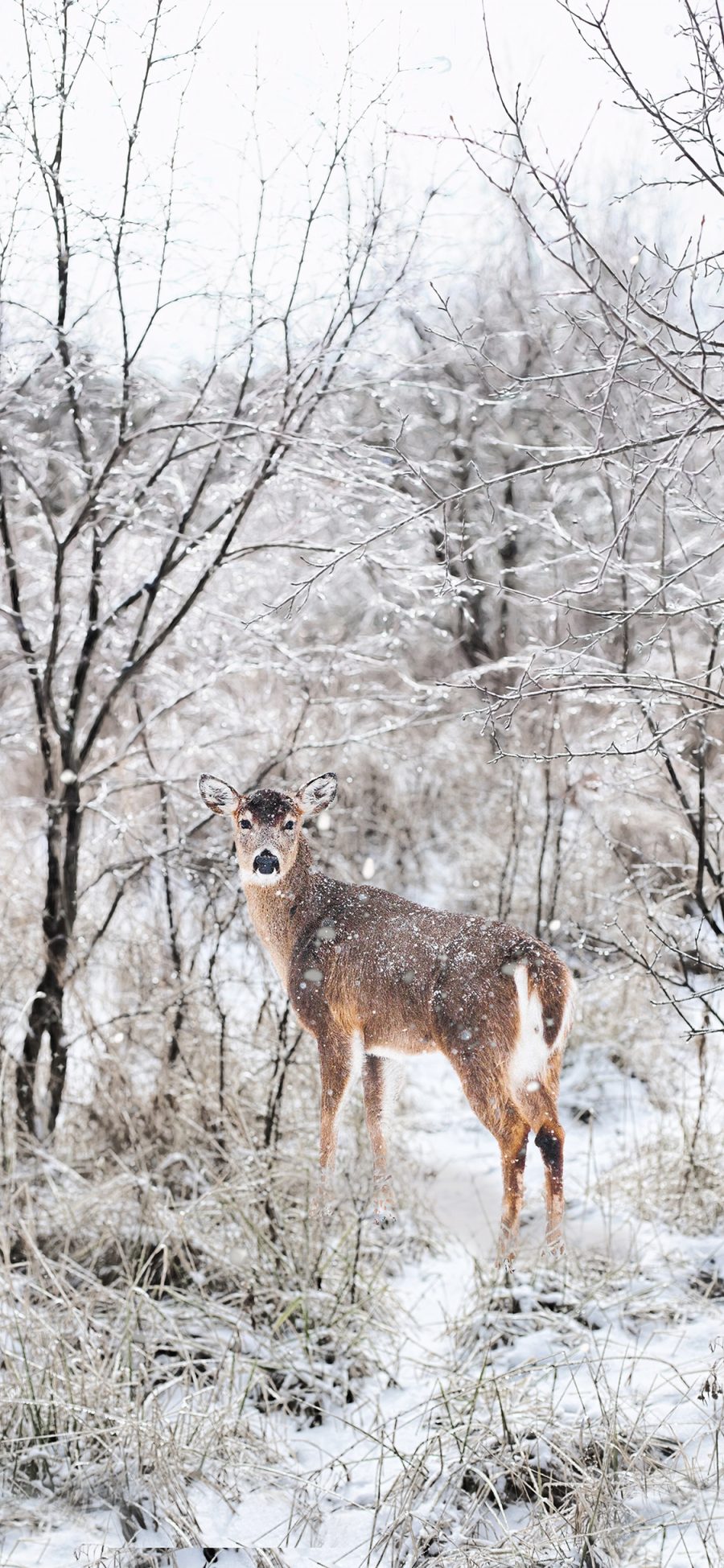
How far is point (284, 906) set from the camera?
2553 millimetres

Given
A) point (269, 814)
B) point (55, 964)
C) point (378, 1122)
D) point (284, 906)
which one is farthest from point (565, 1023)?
point (55, 964)

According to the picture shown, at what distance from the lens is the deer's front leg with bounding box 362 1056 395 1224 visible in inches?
100

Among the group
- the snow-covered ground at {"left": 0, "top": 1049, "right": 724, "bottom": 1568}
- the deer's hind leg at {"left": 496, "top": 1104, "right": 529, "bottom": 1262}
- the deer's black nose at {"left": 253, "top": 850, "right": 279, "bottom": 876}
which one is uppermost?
the deer's black nose at {"left": 253, "top": 850, "right": 279, "bottom": 876}

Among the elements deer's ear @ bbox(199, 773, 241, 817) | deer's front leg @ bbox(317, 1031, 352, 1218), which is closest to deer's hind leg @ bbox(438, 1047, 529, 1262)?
deer's front leg @ bbox(317, 1031, 352, 1218)

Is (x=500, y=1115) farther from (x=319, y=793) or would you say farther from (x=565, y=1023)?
(x=319, y=793)

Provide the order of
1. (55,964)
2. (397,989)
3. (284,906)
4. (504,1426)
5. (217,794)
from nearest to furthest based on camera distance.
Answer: (217,794) < (397,989) < (284,906) < (504,1426) < (55,964)

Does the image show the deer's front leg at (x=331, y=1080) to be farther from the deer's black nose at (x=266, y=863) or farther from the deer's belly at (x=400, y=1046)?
the deer's black nose at (x=266, y=863)

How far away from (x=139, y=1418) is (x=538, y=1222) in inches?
68.6

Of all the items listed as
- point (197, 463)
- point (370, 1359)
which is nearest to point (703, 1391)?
point (370, 1359)

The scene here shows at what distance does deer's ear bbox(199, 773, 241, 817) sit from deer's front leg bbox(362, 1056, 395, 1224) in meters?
0.66

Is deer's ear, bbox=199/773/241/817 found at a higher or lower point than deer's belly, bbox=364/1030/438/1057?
higher

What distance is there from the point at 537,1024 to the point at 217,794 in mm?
828

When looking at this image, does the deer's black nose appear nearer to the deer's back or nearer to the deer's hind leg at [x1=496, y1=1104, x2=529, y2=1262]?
the deer's back

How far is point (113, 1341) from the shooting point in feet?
16.4
